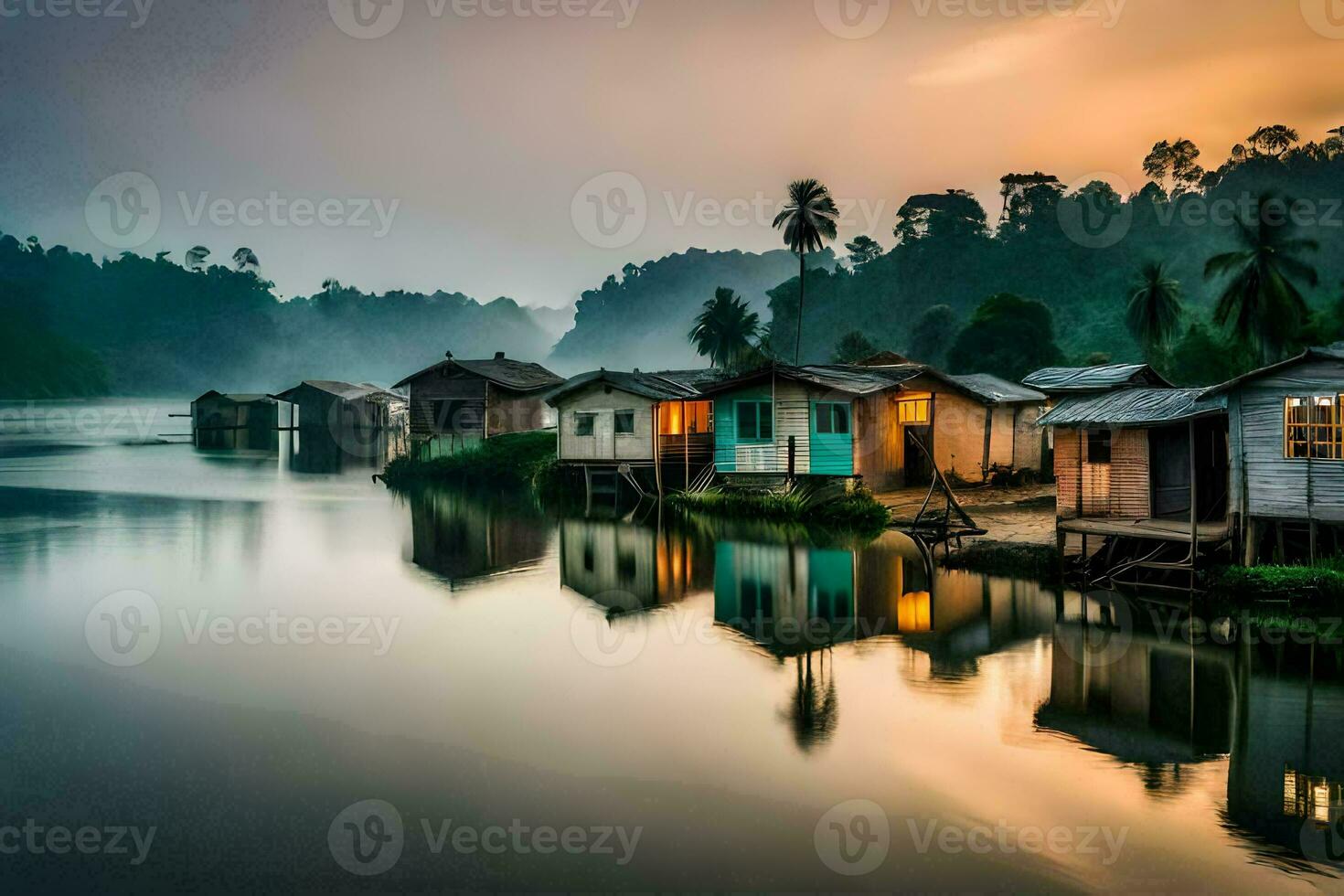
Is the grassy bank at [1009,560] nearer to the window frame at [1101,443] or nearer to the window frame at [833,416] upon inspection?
the window frame at [1101,443]

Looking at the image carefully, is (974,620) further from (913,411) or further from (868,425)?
(913,411)

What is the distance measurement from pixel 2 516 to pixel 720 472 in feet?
86.0

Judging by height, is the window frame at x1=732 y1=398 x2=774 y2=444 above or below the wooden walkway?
above

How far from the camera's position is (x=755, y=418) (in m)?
32.3

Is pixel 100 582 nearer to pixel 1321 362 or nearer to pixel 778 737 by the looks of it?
pixel 778 737

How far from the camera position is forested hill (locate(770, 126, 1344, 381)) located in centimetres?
8019

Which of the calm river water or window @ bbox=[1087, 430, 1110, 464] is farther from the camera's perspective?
window @ bbox=[1087, 430, 1110, 464]

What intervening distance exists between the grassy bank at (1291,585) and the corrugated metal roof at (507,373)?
133ft

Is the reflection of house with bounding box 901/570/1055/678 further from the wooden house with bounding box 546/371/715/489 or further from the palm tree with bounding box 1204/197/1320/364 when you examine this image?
the palm tree with bounding box 1204/197/1320/364

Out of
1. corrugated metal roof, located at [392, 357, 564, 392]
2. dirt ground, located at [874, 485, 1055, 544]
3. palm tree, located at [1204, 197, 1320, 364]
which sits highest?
palm tree, located at [1204, 197, 1320, 364]

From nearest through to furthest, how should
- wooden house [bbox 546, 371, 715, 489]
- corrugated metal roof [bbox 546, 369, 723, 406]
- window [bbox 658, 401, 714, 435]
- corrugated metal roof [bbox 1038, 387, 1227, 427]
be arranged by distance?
1. corrugated metal roof [bbox 1038, 387, 1227, 427]
2. corrugated metal roof [bbox 546, 369, 723, 406]
3. wooden house [bbox 546, 371, 715, 489]
4. window [bbox 658, 401, 714, 435]

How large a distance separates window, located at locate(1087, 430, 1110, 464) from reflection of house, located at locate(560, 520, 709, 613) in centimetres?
885

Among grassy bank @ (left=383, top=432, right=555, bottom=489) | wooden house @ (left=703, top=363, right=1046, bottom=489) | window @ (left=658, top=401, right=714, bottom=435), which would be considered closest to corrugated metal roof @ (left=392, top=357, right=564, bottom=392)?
grassy bank @ (left=383, top=432, right=555, bottom=489)

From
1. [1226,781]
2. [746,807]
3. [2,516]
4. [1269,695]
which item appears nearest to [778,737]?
[746,807]
